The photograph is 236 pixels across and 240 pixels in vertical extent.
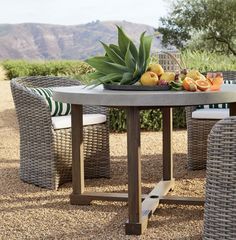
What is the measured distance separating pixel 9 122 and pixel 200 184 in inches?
187

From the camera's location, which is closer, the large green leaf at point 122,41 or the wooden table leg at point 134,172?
the wooden table leg at point 134,172

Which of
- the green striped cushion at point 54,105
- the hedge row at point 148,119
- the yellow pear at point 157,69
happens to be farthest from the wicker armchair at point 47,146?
the hedge row at point 148,119

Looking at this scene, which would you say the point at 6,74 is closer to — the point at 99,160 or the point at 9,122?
the point at 9,122

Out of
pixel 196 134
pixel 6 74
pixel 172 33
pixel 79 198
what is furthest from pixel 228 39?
pixel 79 198

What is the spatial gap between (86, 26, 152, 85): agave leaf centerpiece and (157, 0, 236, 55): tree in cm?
1562

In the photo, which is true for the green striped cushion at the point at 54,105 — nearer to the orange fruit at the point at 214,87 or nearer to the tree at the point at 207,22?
the orange fruit at the point at 214,87

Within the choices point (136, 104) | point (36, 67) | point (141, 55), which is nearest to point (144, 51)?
point (141, 55)

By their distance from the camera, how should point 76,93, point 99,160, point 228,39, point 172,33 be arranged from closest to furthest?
1. point 76,93
2. point 99,160
3. point 228,39
4. point 172,33

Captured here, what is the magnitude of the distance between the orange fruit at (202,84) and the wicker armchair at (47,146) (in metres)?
1.33

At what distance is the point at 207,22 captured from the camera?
811 inches

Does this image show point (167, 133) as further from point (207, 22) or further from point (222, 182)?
point (207, 22)

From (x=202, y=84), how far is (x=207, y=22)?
1761 cm

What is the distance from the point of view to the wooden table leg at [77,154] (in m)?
3.95

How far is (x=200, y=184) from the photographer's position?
15.1ft
